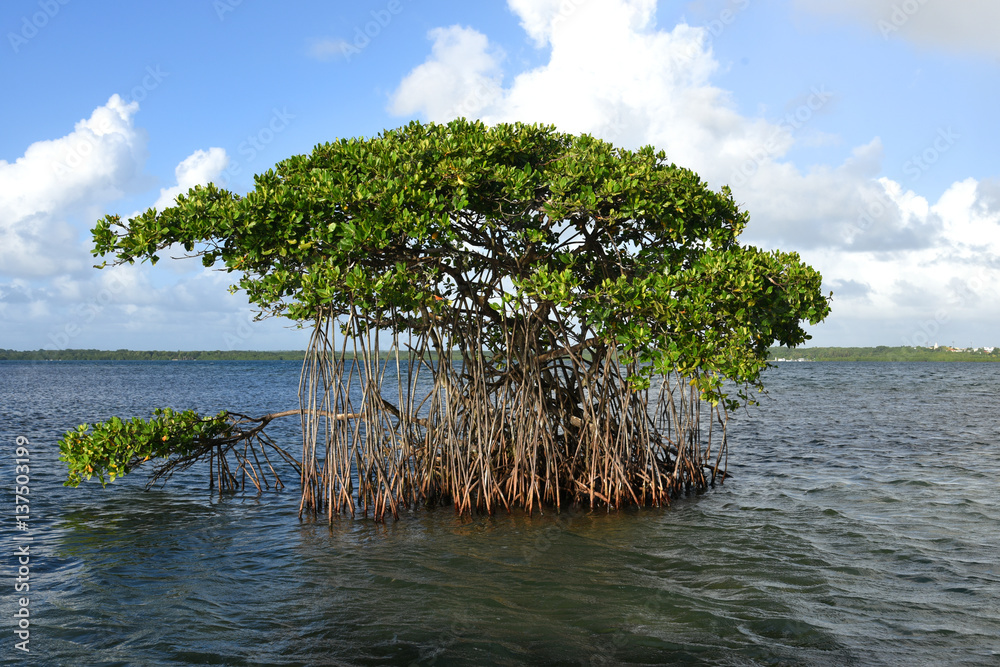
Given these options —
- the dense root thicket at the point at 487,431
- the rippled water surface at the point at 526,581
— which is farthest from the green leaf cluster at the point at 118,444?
the dense root thicket at the point at 487,431

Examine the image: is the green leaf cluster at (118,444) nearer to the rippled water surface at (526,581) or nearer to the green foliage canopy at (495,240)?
the rippled water surface at (526,581)

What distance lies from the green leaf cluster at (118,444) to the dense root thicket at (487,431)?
5.99 ft

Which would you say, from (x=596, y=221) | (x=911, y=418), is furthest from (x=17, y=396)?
(x=911, y=418)

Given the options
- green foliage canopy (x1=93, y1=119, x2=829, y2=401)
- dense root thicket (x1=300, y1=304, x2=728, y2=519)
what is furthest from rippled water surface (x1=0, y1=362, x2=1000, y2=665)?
green foliage canopy (x1=93, y1=119, x2=829, y2=401)

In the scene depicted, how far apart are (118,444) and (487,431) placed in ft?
15.7

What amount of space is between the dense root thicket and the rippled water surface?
0.48 meters

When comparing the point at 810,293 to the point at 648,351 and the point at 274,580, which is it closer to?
the point at 648,351

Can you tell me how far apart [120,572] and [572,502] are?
5787mm

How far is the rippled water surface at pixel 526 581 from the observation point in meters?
5.76

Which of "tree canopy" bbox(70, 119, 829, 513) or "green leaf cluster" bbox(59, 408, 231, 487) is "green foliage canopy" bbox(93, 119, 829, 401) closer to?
"tree canopy" bbox(70, 119, 829, 513)

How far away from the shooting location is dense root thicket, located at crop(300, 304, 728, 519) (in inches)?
360

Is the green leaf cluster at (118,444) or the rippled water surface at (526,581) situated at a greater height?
the green leaf cluster at (118,444)

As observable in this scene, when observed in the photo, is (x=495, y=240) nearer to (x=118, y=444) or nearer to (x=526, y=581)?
(x=526, y=581)

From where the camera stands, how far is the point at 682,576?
292 inches
